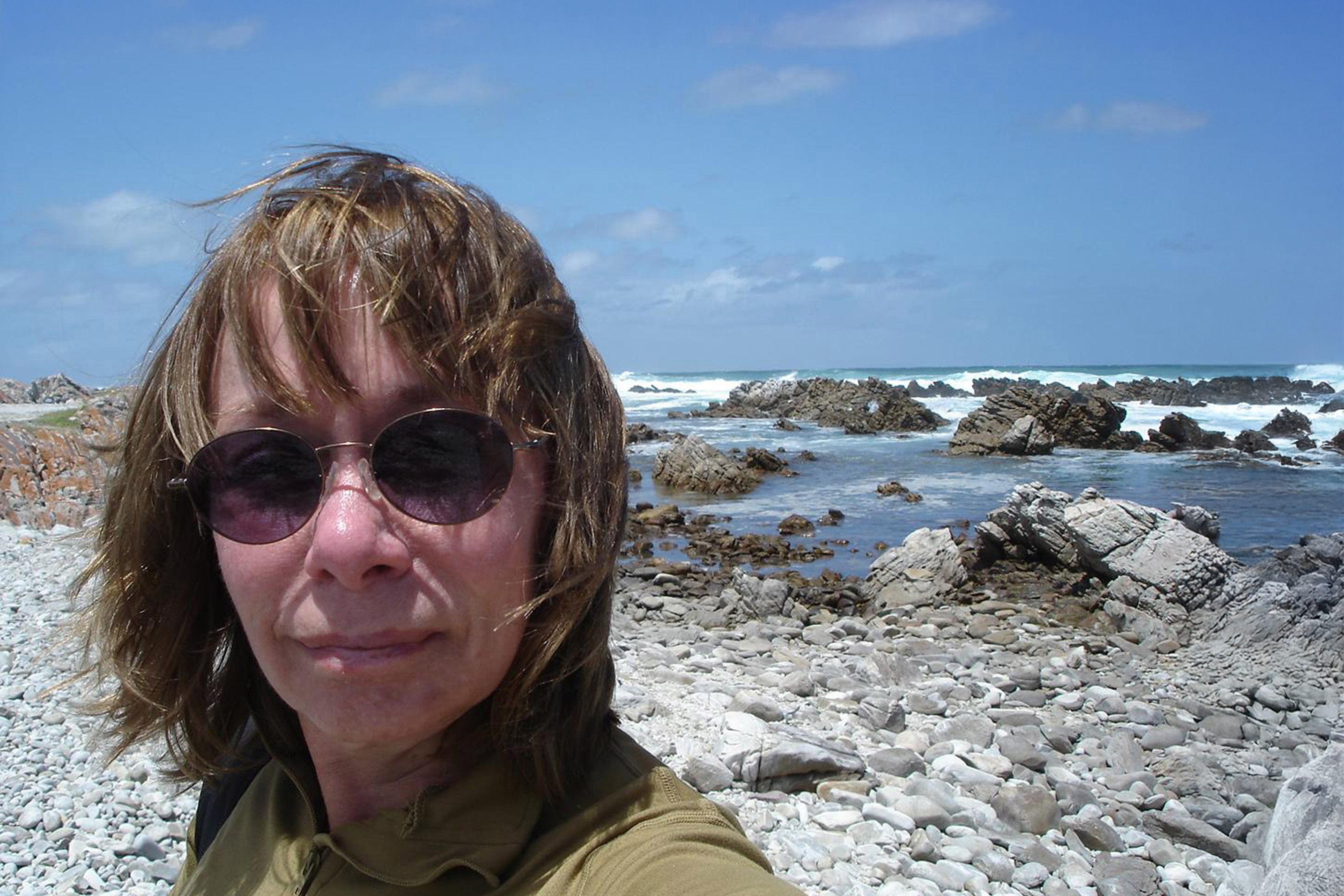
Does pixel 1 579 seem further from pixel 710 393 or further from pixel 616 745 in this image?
pixel 710 393

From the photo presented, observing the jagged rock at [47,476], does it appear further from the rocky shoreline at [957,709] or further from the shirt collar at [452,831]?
the shirt collar at [452,831]

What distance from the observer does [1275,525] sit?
50.1ft

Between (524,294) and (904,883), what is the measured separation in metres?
3.78

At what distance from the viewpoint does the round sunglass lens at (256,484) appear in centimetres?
133

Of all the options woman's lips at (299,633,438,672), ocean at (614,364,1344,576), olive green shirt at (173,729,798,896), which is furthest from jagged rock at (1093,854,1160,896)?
ocean at (614,364,1344,576)

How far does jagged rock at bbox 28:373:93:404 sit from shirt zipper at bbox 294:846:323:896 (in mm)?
27008

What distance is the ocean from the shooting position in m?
15.3

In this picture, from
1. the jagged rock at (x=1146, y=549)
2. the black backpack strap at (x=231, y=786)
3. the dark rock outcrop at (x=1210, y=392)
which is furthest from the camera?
the dark rock outcrop at (x=1210, y=392)

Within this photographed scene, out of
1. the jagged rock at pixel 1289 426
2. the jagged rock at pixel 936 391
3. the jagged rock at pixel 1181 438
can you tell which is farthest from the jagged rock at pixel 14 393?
the jagged rock at pixel 936 391

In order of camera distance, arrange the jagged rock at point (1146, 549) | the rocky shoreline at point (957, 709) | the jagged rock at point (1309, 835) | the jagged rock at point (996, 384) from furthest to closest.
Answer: the jagged rock at point (996, 384)
the jagged rock at point (1146, 549)
the rocky shoreline at point (957, 709)
the jagged rock at point (1309, 835)

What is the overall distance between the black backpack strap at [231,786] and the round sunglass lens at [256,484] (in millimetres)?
→ 653

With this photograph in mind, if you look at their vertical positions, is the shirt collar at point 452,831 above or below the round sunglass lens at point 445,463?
below

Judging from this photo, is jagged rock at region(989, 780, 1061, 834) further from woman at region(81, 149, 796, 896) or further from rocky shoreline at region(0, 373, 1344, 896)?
woman at region(81, 149, 796, 896)

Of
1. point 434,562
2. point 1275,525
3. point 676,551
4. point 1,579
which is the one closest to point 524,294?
point 434,562
